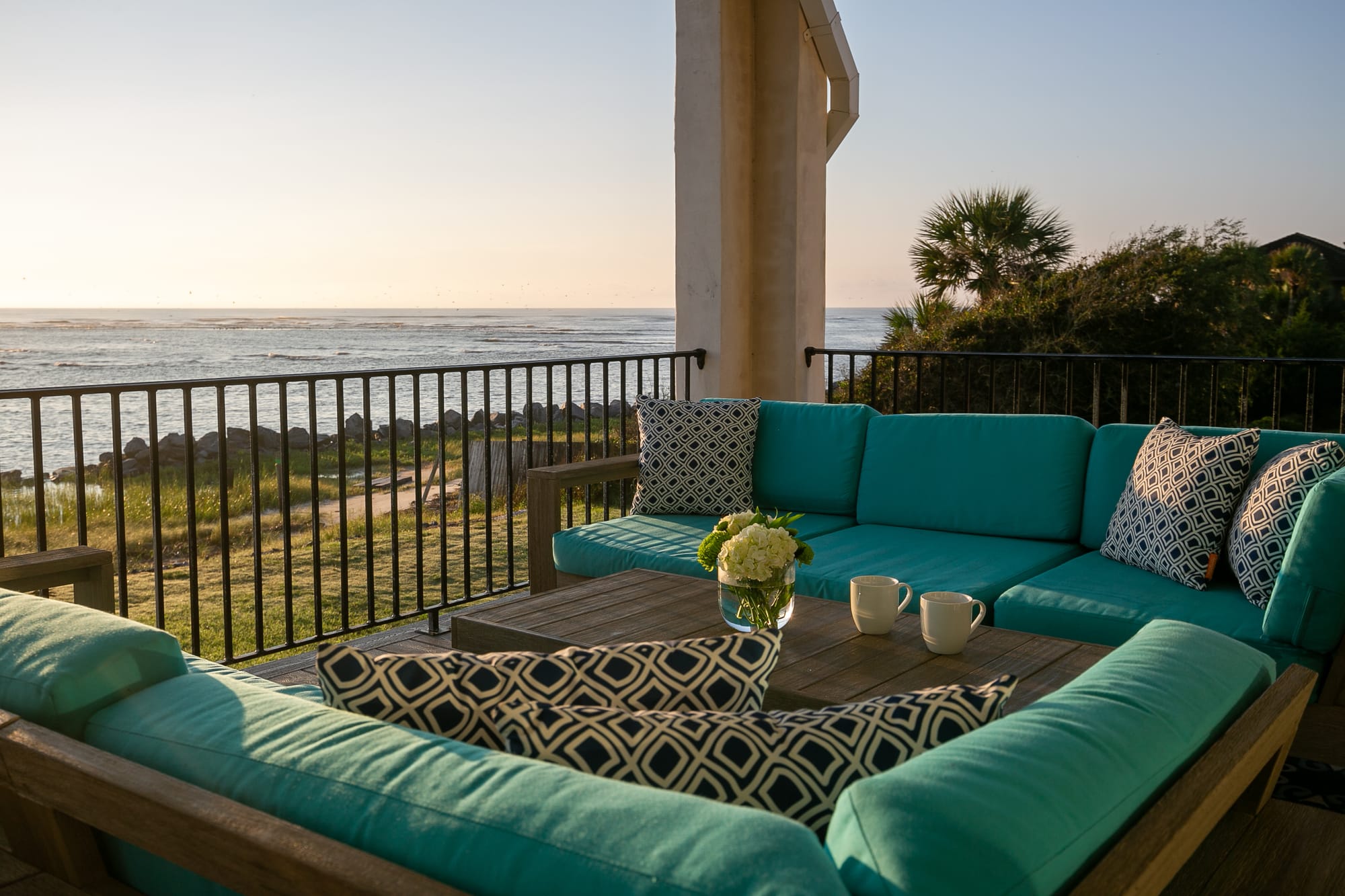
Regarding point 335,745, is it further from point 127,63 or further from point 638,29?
point 127,63

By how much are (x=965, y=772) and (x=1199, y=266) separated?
1196 cm

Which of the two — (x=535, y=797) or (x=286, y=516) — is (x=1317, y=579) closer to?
(x=535, y=797)

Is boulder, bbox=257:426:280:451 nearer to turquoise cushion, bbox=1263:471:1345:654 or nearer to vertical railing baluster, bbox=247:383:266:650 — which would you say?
vertical railing baluster, bbox=247:383:266:650

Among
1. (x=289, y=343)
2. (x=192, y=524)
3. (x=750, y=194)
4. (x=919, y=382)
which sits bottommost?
(x=192, y=524)

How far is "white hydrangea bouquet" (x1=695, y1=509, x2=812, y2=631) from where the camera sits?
2053 mm

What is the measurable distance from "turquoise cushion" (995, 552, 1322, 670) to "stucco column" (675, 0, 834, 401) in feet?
8.66

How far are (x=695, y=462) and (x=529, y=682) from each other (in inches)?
104

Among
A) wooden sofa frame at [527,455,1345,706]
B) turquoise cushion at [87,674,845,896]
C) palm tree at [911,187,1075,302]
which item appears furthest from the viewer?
palm tree at [911,187,1075,302]

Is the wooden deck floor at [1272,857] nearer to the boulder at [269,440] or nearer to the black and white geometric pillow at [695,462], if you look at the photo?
the black and white geometric pillow at [695,462]

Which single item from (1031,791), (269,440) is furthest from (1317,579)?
(269,440)

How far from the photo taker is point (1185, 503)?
2.70m

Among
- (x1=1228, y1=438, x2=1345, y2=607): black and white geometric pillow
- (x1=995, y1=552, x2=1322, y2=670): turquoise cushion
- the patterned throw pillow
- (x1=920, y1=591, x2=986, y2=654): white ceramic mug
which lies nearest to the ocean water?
(x1=995, y1=552, x2=1322, y2=670): turquoise cushion

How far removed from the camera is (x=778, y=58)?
5.15 meters

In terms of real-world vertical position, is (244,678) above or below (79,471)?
below
